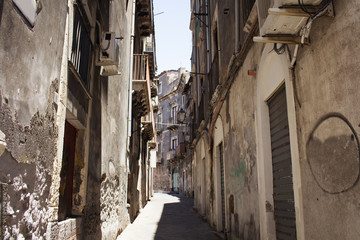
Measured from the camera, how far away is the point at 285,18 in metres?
3.01

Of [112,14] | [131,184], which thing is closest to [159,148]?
[131,184]

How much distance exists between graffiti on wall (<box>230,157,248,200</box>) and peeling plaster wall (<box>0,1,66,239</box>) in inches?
145

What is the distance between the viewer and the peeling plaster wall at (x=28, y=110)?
241 centimetres

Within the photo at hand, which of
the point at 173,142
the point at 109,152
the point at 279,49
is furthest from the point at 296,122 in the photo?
the point at 173,142

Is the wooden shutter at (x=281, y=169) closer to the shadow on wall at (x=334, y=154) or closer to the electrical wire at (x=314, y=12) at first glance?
the shadow on wall at (x=334, y=154)

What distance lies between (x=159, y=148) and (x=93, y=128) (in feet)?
127

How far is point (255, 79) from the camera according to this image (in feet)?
17.9

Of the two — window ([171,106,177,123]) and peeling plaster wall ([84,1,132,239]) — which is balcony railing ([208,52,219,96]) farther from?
window ([171,106,177,123])

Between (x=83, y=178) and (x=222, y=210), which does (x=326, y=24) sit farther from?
(x=222, y=210)

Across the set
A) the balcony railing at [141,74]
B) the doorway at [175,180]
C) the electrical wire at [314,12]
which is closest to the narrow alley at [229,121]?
the electrical wire at [314,12]

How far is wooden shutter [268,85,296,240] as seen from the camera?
4133 mm

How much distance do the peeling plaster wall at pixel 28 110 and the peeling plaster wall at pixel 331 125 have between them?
250 cm

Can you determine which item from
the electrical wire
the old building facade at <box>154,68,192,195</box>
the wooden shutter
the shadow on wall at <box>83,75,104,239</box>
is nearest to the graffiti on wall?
the wooden shutter

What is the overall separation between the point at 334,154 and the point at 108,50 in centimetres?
419
